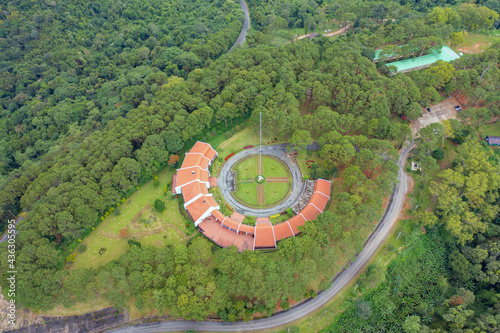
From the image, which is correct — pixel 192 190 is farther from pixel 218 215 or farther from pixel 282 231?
pixel 282 231

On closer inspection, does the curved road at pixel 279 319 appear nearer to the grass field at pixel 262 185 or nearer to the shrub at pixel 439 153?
the grass field at pixel 262 185

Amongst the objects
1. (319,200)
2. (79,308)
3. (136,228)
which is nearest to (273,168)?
(319,200)

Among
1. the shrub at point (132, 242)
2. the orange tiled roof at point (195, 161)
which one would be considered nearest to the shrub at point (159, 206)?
the shrub at point (132, 242)

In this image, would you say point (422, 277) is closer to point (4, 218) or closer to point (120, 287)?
point (120, 287)

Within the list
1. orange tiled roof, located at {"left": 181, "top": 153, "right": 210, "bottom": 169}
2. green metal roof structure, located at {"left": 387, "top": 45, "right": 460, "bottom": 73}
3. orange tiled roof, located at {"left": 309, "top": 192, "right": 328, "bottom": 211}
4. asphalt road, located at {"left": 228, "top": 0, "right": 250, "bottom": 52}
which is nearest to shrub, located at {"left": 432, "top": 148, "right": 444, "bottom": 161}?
orange tiled roof, located at {"left": 309, "top": 192, "right": 328, "bottom": 211}

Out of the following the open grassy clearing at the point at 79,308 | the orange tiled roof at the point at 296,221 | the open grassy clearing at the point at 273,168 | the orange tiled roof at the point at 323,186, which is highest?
the orange tiled roof at the point at 323,186

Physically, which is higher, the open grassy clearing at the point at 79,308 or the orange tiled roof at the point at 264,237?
the orange tiled roof at the point at 264,237
